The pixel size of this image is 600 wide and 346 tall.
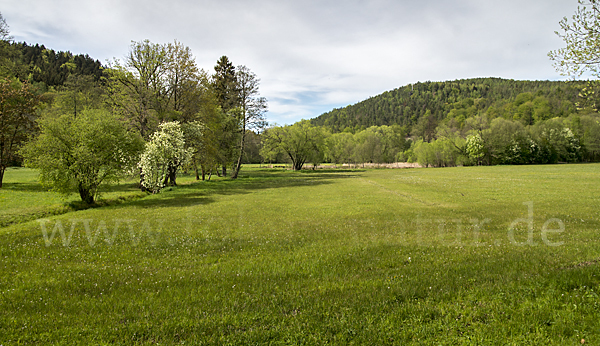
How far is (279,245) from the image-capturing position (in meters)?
10.5

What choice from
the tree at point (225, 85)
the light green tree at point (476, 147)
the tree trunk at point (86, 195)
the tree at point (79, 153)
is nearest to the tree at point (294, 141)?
the tree at point (225, 85)

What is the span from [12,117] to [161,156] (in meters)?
17.5

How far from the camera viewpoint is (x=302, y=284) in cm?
689

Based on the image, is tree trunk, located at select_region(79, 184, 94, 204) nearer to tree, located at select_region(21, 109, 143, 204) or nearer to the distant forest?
tree, located at select_region(21, 109, 143, 204)

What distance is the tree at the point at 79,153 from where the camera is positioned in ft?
64.0

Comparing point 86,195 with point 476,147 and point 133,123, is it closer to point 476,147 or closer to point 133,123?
point 133,123

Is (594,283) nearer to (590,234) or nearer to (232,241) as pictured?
(590,234)

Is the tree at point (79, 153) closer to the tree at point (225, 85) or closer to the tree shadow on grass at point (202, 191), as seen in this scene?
the tree shadow on grass at point (202, 191)

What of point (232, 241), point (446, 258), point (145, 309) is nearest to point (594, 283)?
point (446, 258)

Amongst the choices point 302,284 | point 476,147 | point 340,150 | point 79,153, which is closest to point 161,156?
A: point 79,153

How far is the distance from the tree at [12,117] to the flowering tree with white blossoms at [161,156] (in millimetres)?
14137

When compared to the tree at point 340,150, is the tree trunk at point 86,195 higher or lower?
lower

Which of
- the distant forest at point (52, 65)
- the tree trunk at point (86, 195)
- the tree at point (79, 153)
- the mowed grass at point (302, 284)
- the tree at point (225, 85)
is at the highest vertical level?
the distant forest at point (52, 65)

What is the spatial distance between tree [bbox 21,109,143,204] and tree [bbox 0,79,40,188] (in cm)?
1379
